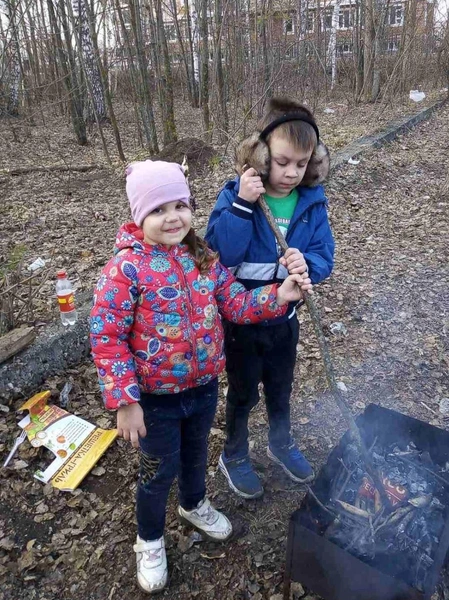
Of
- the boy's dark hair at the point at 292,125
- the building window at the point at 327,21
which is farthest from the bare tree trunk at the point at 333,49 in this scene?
the boy's dark hair at the point at 292,125

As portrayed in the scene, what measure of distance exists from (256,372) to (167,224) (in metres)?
0.98

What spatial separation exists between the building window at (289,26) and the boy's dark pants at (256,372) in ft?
41.2

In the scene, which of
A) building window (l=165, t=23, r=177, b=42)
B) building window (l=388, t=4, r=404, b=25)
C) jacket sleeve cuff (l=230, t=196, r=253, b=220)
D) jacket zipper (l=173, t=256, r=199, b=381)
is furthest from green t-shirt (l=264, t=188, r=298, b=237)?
building window (l=388, t=4, r=404, b=25)

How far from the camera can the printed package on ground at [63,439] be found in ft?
9.18

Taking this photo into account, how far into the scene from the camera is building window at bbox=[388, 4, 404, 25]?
15984mm

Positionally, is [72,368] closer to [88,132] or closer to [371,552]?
[371,552]

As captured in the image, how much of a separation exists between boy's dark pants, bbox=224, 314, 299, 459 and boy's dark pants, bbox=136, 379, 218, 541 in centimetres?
26

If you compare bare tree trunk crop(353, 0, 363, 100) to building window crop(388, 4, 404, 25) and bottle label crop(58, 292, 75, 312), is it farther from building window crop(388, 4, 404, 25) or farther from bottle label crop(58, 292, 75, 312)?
bottle label crop(58, 292, 75, 312)

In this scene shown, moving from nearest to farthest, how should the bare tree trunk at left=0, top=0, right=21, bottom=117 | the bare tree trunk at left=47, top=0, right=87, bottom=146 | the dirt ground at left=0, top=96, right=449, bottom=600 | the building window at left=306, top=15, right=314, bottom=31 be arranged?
the dirt ground at left=0, top=96, right=449, bottom=600 < the bare tree trunk at left=0, top=0, right=21, bottom=117 < the bare tree trunk at left=47, top=0, right=87, bottom=146 < the building window at left=306, top=15, right=314, bottom=31

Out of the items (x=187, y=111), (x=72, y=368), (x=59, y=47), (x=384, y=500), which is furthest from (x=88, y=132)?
(x=384, y=500)

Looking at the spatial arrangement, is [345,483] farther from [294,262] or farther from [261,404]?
[261,404]

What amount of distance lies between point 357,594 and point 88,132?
13.7m

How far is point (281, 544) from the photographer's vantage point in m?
2.44

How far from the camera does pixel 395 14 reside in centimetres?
1684
